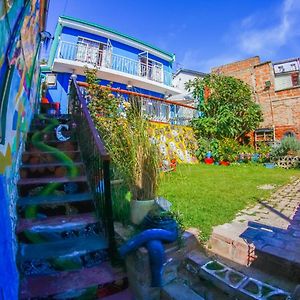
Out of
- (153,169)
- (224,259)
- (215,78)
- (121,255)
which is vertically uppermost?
(215,78)

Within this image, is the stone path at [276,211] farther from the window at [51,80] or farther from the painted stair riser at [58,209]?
the window at [51,80]

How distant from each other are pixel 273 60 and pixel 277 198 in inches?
462

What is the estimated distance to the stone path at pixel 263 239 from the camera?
216 centimetres

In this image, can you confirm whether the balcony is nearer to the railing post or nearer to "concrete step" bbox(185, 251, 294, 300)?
the railing post

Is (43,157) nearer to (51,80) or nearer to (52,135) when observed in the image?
(52,135)

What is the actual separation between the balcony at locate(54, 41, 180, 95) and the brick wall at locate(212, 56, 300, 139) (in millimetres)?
5107

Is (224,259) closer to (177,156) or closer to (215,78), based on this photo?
(177,156)

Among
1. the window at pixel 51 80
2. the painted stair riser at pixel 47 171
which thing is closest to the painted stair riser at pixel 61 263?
the painted stair riser at pixel 47 171

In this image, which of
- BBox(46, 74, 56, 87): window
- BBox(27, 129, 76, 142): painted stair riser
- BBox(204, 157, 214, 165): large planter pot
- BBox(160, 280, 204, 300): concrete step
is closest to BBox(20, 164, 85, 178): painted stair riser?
BBox(27, 129, 76, 142): painted stair riser

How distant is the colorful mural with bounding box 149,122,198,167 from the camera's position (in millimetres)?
9070

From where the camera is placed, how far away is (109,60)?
1440 centimetres

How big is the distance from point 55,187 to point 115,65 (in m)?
12.6

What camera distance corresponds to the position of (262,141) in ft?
41.4

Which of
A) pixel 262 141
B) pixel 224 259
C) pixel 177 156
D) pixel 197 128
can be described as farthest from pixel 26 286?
pixel 262 141
